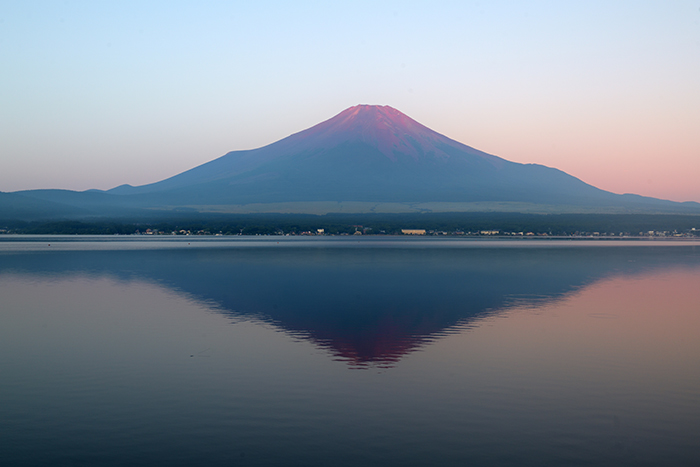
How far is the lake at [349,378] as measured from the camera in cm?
1145

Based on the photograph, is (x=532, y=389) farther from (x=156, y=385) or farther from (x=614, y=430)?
(x=156, y=385)

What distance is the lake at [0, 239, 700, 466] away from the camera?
11.5 m

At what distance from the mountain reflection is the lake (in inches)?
10.1

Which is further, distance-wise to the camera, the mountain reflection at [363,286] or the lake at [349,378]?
the mountain reflection at [363,286]

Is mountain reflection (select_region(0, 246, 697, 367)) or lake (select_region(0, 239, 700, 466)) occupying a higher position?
mountain reflection (select_region(0, 246, 697, 367))

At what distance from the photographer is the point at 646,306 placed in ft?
99.1

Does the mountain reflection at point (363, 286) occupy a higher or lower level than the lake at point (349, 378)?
higher

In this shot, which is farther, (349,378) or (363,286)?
(363,286)

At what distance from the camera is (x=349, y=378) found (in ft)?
53.2

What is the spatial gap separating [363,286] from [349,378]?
22457mm

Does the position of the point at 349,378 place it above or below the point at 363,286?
below

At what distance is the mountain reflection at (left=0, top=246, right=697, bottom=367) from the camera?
2327 cm

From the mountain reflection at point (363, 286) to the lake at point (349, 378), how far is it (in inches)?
10.1

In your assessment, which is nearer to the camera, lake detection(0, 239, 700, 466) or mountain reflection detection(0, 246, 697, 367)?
lake detection(0, 239, 700, 466)
